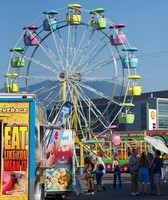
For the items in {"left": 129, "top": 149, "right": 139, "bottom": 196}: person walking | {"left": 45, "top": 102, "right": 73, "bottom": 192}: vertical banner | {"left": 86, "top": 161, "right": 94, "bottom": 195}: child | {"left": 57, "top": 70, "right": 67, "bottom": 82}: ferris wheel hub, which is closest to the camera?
{"left": 45, "top": 102, "right": 73, "bottom": 192}: vertical banner

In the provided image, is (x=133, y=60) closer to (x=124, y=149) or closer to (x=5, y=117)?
(x=124, y=149)

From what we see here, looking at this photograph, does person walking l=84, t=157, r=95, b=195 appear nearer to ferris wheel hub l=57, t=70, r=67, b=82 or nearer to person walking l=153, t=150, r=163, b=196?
person walking l=153, t=150, r=163, b=196

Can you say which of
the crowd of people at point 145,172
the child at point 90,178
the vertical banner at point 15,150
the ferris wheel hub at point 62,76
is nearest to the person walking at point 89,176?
the child at point 90,178

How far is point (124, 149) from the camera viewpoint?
44062mm

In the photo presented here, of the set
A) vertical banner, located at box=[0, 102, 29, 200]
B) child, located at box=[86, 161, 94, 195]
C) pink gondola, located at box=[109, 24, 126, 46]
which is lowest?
child, located at box=[86, 161, 94, 195]

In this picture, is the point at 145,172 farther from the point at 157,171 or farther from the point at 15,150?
the point at 15,150

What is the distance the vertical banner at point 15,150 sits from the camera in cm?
1151

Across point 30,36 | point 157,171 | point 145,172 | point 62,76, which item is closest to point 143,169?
point 145,172

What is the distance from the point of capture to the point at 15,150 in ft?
37.8

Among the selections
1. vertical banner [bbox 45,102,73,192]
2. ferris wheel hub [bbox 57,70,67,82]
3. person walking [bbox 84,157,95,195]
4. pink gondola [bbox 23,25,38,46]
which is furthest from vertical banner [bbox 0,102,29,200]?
pink gondola [bbox 23,25,38,46]

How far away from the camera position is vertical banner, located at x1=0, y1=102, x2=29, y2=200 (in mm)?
11508

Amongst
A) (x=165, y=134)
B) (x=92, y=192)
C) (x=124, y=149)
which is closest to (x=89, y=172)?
(x=92, y=192)

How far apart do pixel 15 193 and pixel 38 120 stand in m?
1.76

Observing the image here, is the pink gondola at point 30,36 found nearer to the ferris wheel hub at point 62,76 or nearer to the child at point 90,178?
the ferris wheel hub at point 62,76
